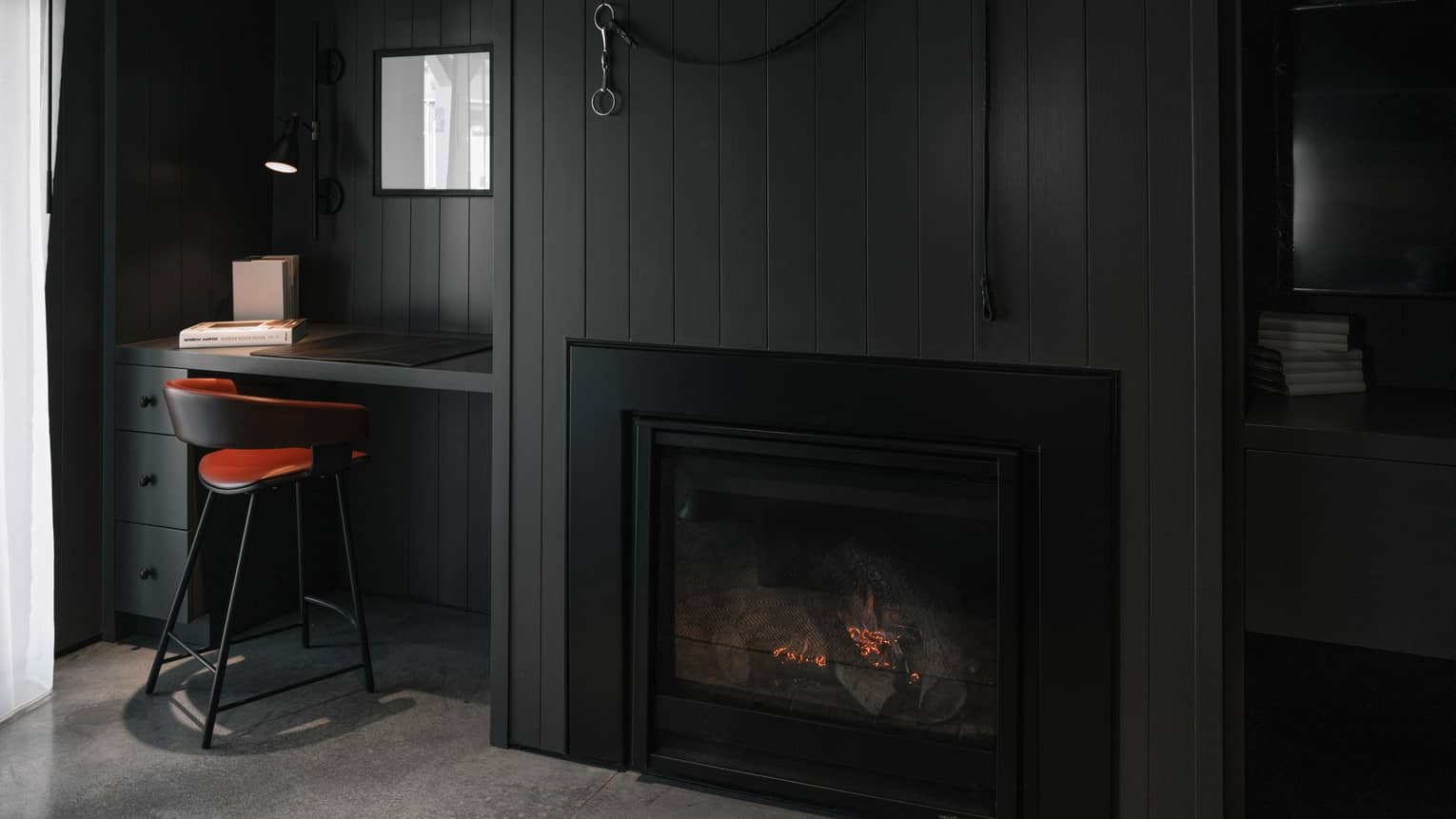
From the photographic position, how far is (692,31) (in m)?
2.30

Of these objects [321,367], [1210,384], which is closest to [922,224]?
[1210,384]

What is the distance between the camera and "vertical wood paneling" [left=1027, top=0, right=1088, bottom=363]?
2000 millimetres

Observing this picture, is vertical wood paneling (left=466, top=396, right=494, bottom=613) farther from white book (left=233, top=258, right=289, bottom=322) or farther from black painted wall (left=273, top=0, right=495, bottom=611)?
white book (left=233, top=258, right=289, bottom=322)

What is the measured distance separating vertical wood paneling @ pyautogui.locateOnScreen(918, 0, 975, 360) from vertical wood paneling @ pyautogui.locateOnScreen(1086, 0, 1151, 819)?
225mm

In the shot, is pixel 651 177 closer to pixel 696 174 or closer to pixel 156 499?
pixel 696 174

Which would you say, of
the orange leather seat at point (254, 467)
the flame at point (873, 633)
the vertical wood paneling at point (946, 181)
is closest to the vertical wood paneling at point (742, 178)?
the vertical wood paneling at point (946, 181)

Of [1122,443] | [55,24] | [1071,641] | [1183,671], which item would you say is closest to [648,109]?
[1122,443]

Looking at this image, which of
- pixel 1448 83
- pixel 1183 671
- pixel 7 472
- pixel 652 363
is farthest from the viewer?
pixel 7 472

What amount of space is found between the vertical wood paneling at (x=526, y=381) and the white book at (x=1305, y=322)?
161 centimetres

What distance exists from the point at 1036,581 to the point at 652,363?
922 mm

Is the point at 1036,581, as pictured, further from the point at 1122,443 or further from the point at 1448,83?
the point at 1448,83

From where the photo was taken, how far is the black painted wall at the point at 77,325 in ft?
9.82

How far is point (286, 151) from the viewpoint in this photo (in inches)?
132

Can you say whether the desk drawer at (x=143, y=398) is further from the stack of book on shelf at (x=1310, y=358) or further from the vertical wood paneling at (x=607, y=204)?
the stack of book on shelf at (x=1310, y=358)
